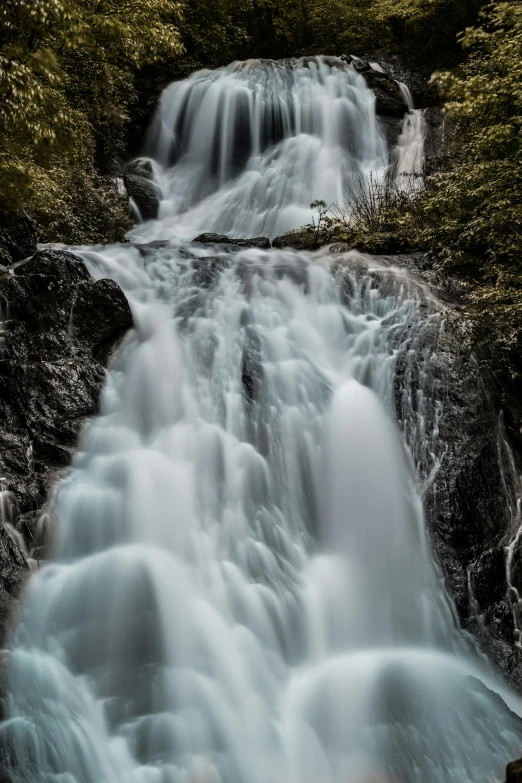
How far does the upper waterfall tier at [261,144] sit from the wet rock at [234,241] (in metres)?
1.72

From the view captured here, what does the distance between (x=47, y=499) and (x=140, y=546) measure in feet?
Result: 3.44

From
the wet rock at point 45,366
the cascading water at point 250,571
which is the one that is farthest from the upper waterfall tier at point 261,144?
the wet rock at point 45,366

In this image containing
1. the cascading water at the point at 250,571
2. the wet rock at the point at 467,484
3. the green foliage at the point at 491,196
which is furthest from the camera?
the green foliage at the point at 491,196

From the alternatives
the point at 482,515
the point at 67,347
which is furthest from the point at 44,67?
the point at 482,515

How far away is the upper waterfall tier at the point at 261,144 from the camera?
1547 centimetres

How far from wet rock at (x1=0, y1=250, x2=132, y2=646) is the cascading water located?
0.90 feet

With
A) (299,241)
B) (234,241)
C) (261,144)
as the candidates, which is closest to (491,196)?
(299,241)

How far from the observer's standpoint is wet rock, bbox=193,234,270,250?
12.3 m

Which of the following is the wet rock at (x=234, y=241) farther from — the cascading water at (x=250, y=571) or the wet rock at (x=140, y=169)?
the wet rock at (x=140, y=169)

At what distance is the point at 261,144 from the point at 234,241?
218 inches

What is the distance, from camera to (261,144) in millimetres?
17219

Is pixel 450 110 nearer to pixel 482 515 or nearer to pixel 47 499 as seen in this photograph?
pixel 482 515

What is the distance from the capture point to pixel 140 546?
6.39m

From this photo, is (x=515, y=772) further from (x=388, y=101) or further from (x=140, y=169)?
(x=388, y=101)
